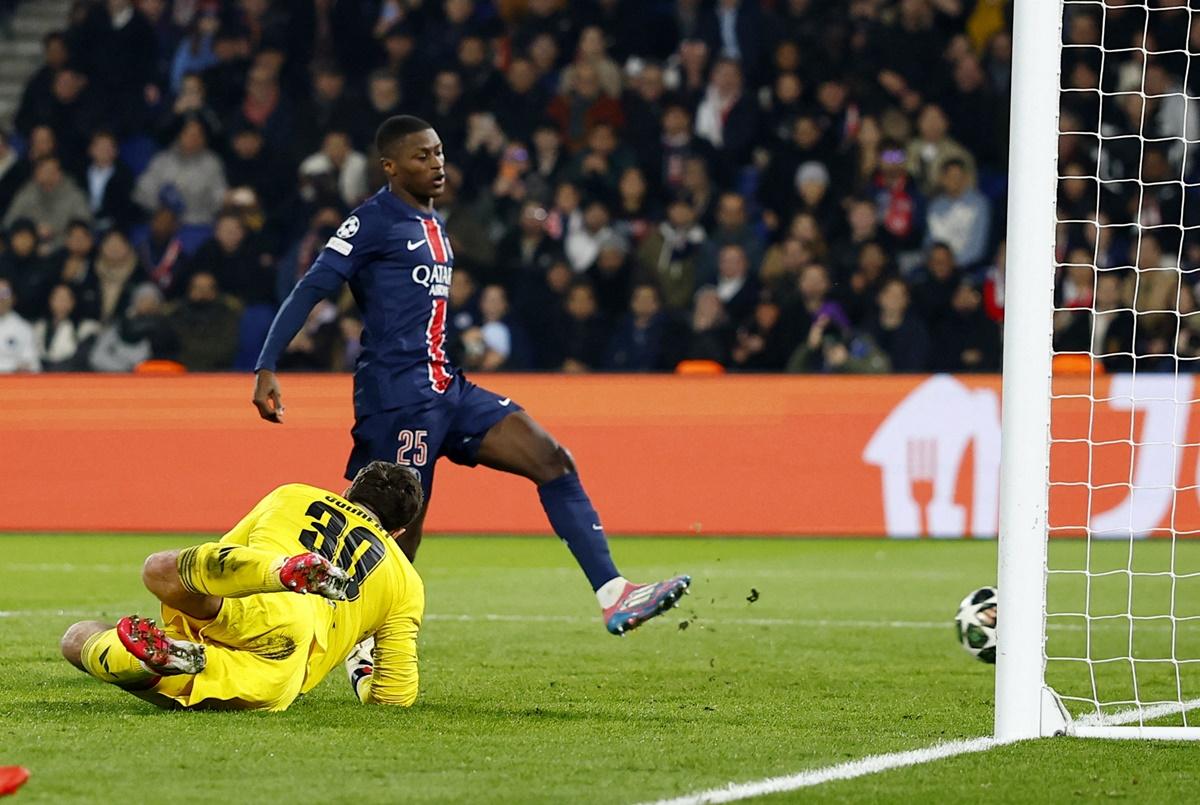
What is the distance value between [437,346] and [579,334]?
761 centimetres

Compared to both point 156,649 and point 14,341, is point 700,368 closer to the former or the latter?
point 14,341

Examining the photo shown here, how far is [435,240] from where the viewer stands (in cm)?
690

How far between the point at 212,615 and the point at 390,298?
159 cm

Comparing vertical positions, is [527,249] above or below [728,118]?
below

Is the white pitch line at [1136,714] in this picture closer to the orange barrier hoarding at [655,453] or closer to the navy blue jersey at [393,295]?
the navy blue jersey at [393,295]

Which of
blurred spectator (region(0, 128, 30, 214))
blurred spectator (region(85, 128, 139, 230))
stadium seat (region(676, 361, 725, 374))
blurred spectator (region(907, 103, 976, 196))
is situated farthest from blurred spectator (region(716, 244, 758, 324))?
blurred spectator (region(0, 128, 30, 214))

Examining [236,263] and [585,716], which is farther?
[236,263]

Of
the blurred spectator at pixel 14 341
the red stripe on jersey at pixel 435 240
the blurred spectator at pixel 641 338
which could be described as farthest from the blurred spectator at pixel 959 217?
the red stripe on jersey at pixel 435 240

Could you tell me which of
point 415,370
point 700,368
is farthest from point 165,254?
point 415,370

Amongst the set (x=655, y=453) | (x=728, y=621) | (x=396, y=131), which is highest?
(x=396, y=131)

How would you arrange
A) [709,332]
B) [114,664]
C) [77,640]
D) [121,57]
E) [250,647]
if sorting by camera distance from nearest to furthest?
[114,664] → [250,647] → [77,640] → [709,332] → [121,57]

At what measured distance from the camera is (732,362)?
14.2m

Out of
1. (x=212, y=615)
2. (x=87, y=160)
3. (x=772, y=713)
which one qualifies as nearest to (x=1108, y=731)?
(x=772, y=713)

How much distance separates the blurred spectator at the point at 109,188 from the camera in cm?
1638
